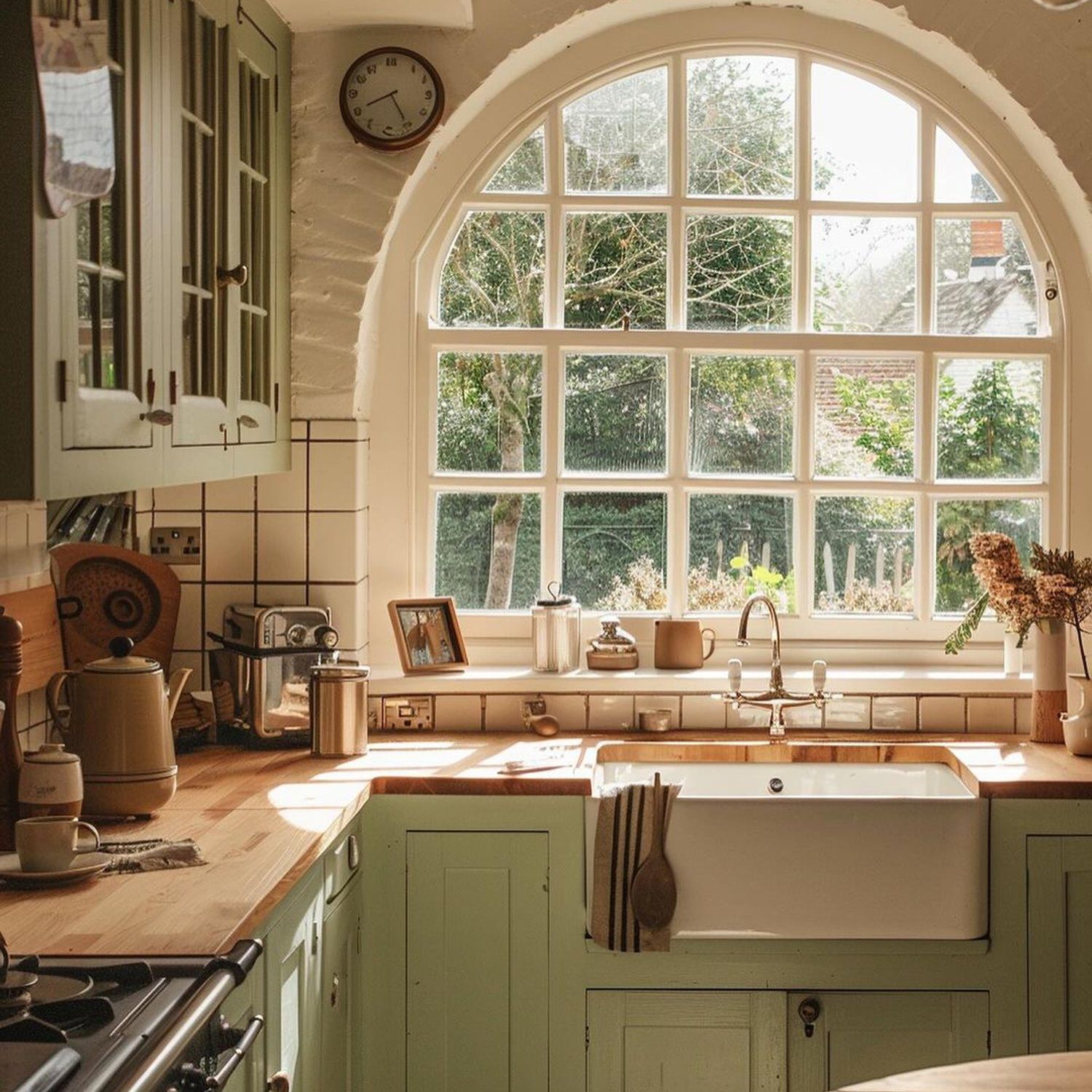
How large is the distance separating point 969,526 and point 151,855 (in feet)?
7.48

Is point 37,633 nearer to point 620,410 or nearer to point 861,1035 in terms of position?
point 620,410

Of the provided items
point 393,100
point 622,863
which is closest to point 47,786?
point 622,863

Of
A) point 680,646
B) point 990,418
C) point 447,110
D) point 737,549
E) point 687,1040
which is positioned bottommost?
point 687,1040

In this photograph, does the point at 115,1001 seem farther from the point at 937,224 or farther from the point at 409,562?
the point at 937,224

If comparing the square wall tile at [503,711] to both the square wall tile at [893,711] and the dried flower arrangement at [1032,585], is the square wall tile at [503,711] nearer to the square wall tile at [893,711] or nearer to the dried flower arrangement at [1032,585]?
the square wall tile at [893,711]

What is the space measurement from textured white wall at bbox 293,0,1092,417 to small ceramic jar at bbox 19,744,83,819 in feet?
4.68

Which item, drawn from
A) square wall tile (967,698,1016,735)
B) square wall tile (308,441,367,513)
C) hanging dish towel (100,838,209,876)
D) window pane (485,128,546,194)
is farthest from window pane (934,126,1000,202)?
hanging dish towel (100,838,209,876)

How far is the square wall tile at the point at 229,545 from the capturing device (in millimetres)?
3701

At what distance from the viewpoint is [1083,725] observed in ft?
11.3

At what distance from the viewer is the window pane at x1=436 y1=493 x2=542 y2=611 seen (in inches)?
155

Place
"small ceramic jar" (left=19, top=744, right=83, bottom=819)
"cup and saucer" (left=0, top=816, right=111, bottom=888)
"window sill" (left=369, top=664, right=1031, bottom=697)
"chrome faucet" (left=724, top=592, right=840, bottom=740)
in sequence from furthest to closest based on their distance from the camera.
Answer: "window sill" (left=369, top=664, right=1031, bottom=697)
"chrome faucet" (left=724, top=592, right=840, bottom=740)
"small ceramic jar" (left=19, top=744, right=83, bottom=819)
"cup and saucer" (left=0, top=816, right=111, bottom=888)

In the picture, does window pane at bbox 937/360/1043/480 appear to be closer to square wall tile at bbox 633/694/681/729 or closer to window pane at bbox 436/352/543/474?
square wall tile at bbox 633/694/681/729

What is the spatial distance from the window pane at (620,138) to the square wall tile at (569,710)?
126cm

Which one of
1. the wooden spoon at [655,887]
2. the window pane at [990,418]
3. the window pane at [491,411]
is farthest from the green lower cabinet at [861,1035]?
the window pane at [491,411]
